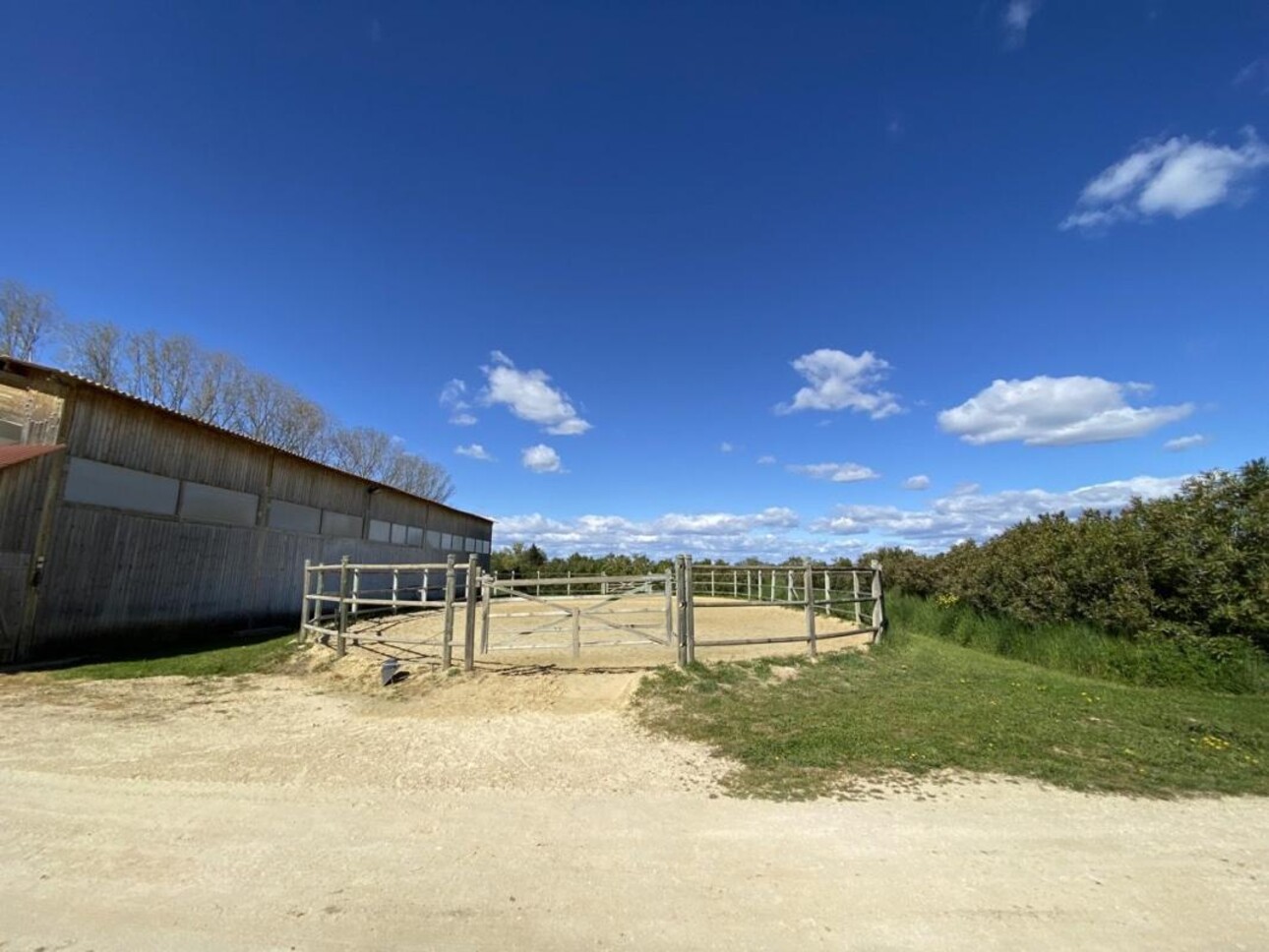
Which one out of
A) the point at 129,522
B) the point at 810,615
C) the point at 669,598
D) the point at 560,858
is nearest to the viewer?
the point at 560,858

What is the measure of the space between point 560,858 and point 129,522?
13256 mm

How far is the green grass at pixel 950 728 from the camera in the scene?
17.2 ft

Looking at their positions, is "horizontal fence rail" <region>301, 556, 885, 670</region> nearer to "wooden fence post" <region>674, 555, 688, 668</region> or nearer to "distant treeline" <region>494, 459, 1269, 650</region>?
"wooden fence post" <region>674, 555, 688, 668</region>

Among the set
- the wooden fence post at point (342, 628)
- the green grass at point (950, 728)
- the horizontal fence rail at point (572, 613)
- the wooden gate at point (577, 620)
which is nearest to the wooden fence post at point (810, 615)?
the horizontal fence rail at point (572, 613)

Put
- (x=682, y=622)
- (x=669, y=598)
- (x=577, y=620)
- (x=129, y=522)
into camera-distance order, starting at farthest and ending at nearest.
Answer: (x=129, y=522)
(x=669, y=598)
(x=577, y=620)
(x=682, y=622)

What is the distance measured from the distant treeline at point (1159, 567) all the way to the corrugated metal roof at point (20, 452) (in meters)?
19.0

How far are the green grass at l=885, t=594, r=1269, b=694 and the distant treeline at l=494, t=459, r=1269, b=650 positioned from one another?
0.22m

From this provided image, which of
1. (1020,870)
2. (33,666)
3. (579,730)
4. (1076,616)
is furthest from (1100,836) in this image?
(33,666)

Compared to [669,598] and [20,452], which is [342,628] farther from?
[20,452]

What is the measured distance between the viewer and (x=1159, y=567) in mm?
10391

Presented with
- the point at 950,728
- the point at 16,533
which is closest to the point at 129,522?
the point at 16,533

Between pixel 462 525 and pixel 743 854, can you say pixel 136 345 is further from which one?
pixel 743 854

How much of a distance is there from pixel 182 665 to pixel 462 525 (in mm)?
23387

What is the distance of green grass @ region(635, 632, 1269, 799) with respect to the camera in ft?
17.2
